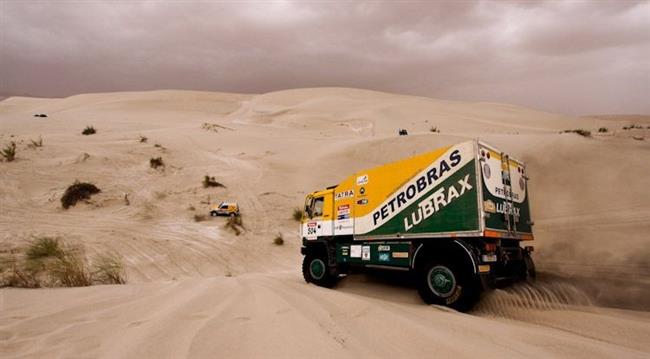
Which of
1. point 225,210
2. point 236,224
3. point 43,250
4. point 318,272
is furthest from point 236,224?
point 318,272

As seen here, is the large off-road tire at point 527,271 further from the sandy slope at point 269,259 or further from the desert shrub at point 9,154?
the desert shrub at point 9,154

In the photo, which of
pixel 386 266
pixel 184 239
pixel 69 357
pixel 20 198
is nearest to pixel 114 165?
pixel 20 198

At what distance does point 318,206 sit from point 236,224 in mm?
6835

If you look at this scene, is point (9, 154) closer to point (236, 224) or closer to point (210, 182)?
point (210, 182)

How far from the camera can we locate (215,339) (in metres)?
3.46

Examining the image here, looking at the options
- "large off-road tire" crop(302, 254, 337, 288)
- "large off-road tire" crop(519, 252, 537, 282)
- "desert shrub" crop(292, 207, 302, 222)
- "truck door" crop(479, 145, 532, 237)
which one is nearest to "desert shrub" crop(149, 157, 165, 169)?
"desert shrub" crop(292, 207, 302, 222)

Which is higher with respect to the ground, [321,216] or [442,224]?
[321,216]

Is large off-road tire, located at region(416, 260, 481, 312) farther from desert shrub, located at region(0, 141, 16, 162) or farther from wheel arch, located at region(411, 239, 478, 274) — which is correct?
desert shrub, located at region(0, 141, 16, 162)

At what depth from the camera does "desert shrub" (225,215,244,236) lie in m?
15.1

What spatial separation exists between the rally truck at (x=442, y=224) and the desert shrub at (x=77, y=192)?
12.3m

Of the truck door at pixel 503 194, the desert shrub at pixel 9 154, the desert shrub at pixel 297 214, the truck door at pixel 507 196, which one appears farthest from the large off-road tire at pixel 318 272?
the desert shrub at pixel 9 154

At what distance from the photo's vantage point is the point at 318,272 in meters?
9.23

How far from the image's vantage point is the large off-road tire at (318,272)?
8.98m

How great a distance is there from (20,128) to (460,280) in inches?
1445
